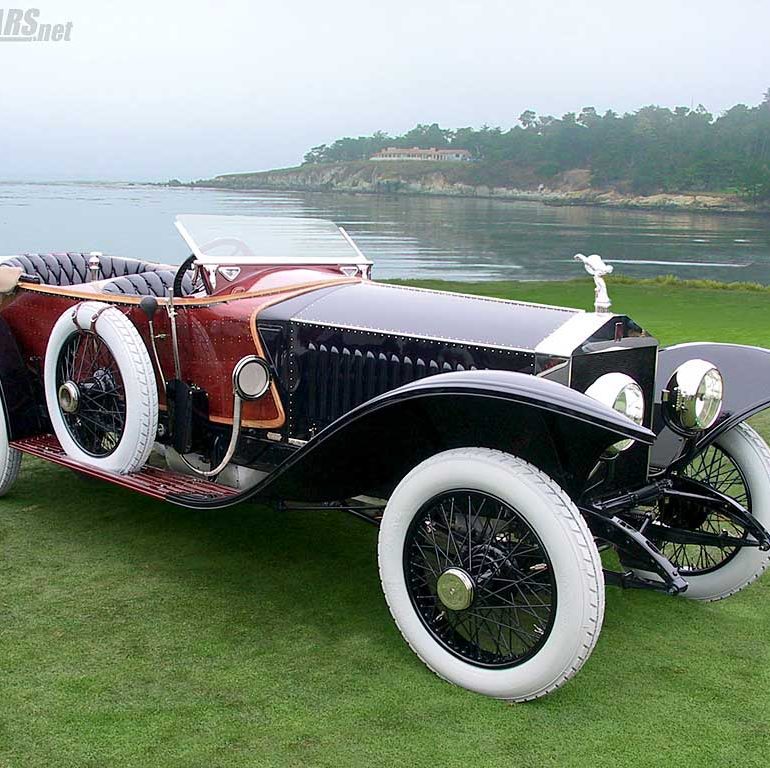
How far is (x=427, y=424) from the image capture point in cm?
A: 357

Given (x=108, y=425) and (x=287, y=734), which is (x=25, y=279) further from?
(x=287, y=734)

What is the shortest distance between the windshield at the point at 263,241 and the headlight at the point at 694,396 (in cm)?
204

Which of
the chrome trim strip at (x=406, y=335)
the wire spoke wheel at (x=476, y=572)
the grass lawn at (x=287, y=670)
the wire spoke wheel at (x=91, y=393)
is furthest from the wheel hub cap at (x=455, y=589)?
the wire spoke wheel at (x=91, y=393)

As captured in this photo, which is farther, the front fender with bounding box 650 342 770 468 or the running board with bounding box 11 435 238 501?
the running board with bounding box 11 435 238 501

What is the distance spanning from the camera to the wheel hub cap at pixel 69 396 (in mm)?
4688

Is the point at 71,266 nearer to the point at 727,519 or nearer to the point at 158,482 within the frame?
the point at 158,482

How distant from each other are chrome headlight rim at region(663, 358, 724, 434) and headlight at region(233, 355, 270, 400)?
1.86 m

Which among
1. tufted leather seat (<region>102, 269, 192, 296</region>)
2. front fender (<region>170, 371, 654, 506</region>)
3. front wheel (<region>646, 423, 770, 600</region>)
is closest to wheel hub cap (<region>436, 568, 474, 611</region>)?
front fender (<region>170, 371, 654, 506</region>)

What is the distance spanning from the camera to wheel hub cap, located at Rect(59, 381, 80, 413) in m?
4.69

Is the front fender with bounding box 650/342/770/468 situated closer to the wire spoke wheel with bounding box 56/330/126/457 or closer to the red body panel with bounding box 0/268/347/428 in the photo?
the red body panel with bounding box 0/268/347/428

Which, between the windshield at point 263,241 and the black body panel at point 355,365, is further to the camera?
the windshield at point 263,241

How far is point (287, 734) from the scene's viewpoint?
2.91m

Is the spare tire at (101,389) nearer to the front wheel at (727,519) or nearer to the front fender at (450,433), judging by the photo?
the front fender at (450,433)

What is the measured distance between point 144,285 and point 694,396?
Result: 3.41m
